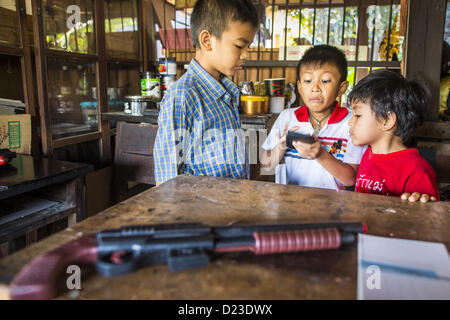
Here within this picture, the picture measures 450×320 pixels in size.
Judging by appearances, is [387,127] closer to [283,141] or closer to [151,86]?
[283,141]

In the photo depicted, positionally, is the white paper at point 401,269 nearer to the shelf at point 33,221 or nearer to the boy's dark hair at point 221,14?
the boy's dark hair at point 221,14

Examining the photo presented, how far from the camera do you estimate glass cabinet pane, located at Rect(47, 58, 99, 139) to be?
2.19 m

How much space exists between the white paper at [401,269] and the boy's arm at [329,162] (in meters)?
0.58

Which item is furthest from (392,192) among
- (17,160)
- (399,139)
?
(17,160)

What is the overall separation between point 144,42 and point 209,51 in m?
1.92

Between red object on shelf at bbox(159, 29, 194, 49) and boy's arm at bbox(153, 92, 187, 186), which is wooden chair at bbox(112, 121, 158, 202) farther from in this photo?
red object on shelf at bbox(159, 29, 194, 49)

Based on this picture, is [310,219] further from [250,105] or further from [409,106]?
[250,105]

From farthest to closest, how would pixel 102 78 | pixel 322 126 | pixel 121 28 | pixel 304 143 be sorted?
pixel 121 28
pixel 102 78
pixel 322 126
pixel 304 143

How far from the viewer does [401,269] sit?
1.62 ft

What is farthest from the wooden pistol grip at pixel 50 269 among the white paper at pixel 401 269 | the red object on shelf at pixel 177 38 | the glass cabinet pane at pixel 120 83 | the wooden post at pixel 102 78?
the red object on shelf at pixel 177 38

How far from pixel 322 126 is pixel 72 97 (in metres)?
1.81

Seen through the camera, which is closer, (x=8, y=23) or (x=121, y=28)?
(x=8, y=23)

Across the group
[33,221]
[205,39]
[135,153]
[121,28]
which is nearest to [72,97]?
[135,153]

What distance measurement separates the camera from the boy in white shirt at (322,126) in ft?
4.78
